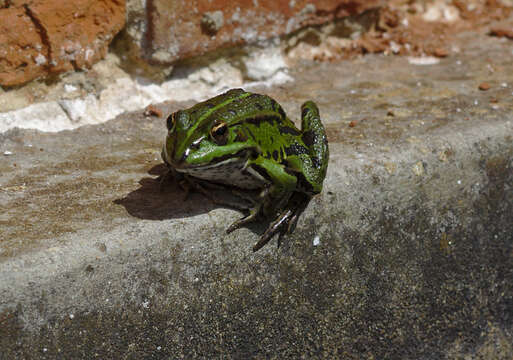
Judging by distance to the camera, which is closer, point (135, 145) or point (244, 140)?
point (244, 140)

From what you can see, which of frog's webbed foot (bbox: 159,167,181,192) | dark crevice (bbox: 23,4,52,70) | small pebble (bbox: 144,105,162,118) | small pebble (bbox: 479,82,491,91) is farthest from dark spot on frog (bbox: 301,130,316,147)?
small pebble (bbox: 479,82,491,91)

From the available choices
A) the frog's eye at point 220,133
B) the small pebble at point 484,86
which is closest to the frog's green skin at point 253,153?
the frog's eye at point 220,133

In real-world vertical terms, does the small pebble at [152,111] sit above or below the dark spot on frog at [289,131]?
below

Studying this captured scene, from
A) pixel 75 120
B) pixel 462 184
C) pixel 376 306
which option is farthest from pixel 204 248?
pixel 462 184

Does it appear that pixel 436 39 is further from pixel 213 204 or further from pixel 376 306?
pixel 213 204

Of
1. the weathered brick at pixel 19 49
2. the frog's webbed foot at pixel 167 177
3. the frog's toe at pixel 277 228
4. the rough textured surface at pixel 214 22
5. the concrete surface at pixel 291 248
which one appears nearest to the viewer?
the concrete surface at pixel 291 248

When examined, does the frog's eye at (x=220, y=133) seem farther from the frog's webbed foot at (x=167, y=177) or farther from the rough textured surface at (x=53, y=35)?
the rough textured surface at (x=53, y=35)
